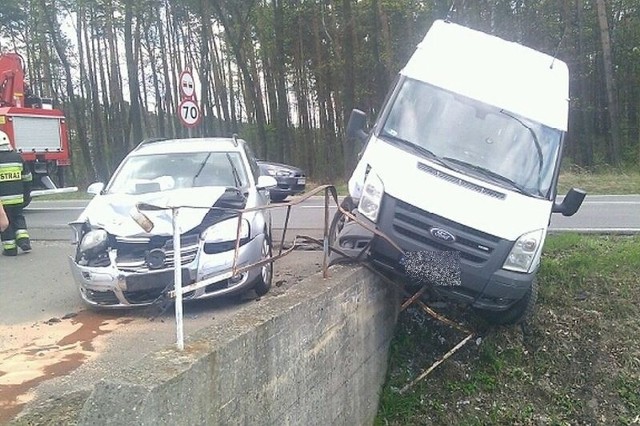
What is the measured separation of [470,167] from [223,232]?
258cm

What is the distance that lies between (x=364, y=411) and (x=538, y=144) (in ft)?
11.1

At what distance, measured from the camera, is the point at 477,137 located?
6953 mm

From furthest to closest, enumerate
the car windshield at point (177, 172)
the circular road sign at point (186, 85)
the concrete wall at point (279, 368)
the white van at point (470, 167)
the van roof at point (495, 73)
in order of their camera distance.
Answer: the circular road sign at point (186, 85) < the car windshield at point (177, 172) < the van roof at point (495, 73) < the white van at point (470, 167) < the concrete wall at point (279, 368)

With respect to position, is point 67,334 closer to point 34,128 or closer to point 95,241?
point 95,241

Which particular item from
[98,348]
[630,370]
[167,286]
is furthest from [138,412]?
[630,370]

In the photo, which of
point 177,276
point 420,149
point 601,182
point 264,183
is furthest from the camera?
point 601,182

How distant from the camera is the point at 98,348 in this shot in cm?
561

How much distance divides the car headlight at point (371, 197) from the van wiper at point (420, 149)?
0.61 metres

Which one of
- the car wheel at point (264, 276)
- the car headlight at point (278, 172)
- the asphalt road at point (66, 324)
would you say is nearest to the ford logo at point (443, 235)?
the asphalt road at point (66, 324)

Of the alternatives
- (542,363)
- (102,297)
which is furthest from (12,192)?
(542,363)

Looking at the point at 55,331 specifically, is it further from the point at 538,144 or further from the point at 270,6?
the point at 270,6

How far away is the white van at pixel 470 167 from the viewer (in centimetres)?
623

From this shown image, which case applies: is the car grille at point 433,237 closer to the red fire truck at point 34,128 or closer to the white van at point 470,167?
the white van at point 470,167

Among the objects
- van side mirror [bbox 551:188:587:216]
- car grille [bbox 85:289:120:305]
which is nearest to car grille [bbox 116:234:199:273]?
car grille [bbox 85:289:120:305]
